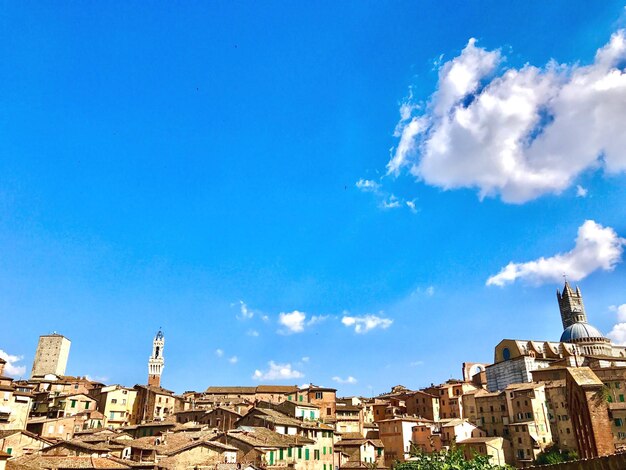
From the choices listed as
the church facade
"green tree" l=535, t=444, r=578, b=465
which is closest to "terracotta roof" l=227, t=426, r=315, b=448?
"green tree" l=535, t=444, r=578, b=465

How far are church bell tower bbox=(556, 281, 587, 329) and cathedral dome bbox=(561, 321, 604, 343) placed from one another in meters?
19.5

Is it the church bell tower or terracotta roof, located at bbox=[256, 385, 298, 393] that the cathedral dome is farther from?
terracotta roof, located at bbox=[256, 385, 298, 393]

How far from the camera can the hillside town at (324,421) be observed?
34250 millimetres

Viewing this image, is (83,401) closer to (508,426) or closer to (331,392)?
(331,392)

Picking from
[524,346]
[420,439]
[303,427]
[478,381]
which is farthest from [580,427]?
[524,346]

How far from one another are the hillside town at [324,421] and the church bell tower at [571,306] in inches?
805

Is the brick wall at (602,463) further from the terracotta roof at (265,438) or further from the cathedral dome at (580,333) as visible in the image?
the cathedral dome at (580,333)

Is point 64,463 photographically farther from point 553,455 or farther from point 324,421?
point 553,455

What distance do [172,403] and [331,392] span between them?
2479 centimetres

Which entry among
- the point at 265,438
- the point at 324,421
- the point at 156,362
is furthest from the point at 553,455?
the point at 156,362

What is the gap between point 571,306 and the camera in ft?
397

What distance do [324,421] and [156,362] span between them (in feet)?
300

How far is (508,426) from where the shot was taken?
6406 centimetres

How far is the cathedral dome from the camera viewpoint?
324 ft
